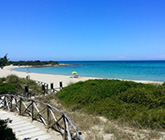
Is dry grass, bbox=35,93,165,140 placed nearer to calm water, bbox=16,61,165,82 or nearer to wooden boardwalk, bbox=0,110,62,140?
wooden boardwalk, bbox=0,110,62,140

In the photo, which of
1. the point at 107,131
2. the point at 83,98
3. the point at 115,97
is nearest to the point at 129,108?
the point at 115,97

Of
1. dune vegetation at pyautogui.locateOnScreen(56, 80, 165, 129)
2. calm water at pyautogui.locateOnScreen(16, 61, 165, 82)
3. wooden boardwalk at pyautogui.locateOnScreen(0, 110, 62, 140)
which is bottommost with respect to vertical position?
calm water at pyautogui.locateOnScreen(16, 61, 165, 82)

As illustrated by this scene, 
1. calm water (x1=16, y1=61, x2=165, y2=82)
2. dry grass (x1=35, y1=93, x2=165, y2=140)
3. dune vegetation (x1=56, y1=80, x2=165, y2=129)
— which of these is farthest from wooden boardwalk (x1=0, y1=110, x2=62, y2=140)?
calm water (x1=16, y1=61, x2=165, y2=82)

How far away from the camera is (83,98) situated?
28.3 feet

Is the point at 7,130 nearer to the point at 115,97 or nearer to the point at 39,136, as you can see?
the point at 39,136

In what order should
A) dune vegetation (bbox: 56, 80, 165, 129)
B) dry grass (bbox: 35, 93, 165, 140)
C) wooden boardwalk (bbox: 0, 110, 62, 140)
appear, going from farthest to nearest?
1. dune vegetation (bbox: 56, 80, 165, 129)
2. wooden boardwalk (bbox: 0, 110, 62, 140)
3. dry grass (bbox: 35, 93, 165, 140)

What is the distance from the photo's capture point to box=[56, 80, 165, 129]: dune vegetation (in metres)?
5.75

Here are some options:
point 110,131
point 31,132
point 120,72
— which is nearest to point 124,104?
point 110,131

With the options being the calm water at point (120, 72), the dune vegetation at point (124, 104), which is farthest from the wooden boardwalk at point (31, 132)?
the calm water at point (120, 72)

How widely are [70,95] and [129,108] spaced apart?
4212 mm

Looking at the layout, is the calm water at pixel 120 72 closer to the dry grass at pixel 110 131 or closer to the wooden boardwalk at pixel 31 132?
the dry grass at pixel 110 131

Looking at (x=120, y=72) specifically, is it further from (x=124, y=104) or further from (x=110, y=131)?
(x=110, y=131)

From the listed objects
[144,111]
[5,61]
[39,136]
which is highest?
[5,61]

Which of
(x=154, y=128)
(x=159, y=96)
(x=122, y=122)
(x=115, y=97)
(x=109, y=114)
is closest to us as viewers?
(x=154, y=128)
